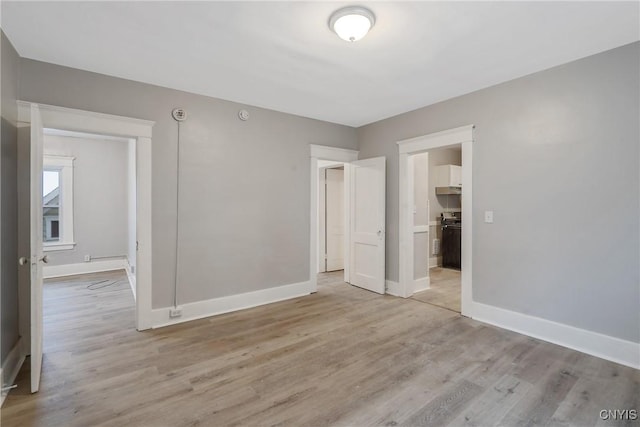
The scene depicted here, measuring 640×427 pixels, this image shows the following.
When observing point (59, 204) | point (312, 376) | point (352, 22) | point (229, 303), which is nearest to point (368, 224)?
point (229, 303)

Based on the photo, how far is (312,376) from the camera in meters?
2.30

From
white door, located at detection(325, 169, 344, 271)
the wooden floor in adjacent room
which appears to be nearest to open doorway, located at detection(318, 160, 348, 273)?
white door, located at detection(325, 169, 344, 271)

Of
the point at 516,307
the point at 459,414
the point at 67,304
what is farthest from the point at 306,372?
the point at 67,304

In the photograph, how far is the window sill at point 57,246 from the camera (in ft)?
18.2

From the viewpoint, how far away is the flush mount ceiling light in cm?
200

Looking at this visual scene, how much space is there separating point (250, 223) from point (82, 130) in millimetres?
1982

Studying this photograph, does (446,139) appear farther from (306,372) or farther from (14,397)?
(14,397)

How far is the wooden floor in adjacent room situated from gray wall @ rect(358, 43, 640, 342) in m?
0.48

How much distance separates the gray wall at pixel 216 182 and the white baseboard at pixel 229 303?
3.2 inches

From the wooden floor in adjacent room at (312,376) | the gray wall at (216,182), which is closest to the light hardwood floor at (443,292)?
the wooden floor in adjacent room at (312,376)

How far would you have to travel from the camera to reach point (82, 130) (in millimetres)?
2871

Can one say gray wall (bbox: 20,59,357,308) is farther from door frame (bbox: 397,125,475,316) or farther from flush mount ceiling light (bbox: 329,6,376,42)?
flush mount ceiling light (bbox: 329,6,376,42)

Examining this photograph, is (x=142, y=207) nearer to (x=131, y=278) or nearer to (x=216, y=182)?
(x=216, y=182)

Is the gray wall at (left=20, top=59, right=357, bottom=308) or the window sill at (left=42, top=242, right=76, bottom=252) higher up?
the gray wall at (left=20, top=59, right=357, bottom=308)
